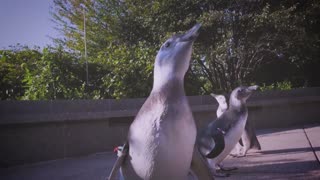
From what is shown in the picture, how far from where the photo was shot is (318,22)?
17375 millimetres

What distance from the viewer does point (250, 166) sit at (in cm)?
672

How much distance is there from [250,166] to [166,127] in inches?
159

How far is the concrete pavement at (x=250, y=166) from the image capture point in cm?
599

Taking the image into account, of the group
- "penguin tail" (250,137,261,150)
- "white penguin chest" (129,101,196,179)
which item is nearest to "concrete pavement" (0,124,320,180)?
"penguin tail" (250,137,261,150)

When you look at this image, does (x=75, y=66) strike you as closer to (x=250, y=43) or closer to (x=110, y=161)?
(x=110, y=161)

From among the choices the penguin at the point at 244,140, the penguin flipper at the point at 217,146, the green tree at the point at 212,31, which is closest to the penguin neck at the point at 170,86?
the penguin flipper at the point at 217,146

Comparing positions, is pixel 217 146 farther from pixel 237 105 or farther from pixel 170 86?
pixel 237 105

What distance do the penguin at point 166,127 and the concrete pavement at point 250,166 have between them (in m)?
2.92

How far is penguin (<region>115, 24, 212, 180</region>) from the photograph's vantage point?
122 inches

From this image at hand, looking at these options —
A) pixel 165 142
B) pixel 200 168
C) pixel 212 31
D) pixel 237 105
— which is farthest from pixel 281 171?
pixel 212 31

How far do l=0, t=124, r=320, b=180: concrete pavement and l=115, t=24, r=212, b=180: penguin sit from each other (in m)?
2.92

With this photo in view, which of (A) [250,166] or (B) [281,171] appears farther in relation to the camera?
(A) [250,166]

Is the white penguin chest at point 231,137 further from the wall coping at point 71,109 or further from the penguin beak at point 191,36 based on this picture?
the wall coping at point 71,109

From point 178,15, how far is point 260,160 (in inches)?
338
